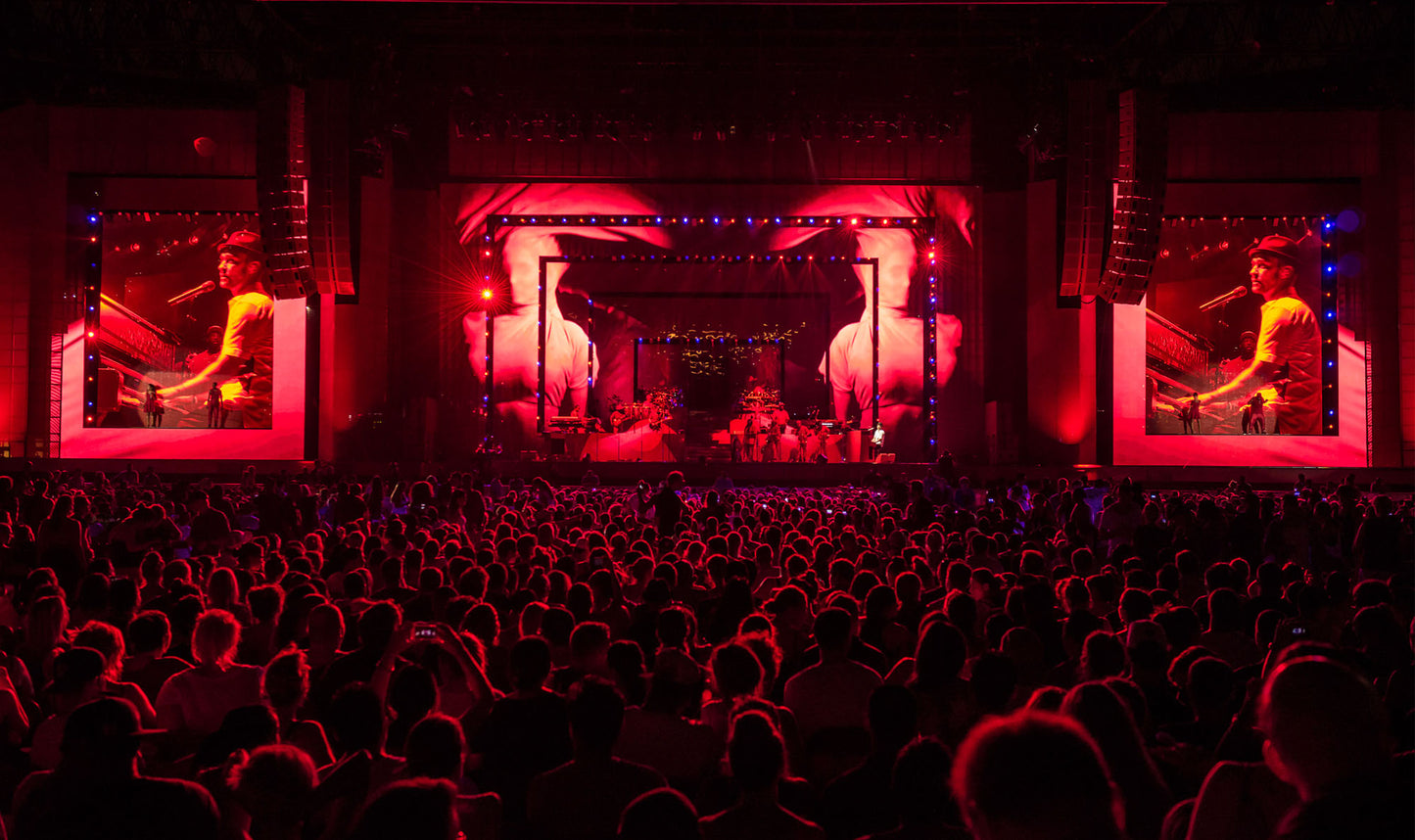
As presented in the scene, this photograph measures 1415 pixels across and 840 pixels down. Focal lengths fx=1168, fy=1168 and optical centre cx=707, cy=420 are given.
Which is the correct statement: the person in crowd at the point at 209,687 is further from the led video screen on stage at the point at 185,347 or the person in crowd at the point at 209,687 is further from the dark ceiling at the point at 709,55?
the led video screen on stage at the point at 185,347

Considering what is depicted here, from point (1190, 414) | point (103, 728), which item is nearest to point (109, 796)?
point (103, 728)

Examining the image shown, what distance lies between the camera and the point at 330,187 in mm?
16234

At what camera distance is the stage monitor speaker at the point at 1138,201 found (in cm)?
1590

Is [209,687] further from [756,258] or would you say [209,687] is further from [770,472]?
[756,258]

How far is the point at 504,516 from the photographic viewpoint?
38.7 feet

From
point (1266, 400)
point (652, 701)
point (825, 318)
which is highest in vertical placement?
point (825, 318)

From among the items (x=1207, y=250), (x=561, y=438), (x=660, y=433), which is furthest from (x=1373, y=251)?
(x=561, y=438)

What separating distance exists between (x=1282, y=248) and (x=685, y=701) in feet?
87.3

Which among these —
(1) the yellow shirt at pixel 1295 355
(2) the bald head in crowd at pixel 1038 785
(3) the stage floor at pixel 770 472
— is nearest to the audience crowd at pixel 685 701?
(2) the bald head in crowd at pixel 1038 785

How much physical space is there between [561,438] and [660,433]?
2.46 meters

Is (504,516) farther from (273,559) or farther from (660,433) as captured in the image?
(660,433)

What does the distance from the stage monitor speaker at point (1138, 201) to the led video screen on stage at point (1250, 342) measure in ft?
35.4

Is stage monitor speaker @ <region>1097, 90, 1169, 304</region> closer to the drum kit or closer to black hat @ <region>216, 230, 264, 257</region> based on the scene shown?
the drum kit

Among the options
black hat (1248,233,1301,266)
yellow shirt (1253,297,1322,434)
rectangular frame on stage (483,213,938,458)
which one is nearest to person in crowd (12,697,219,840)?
rectangular frame on stage (483,213,938,458)
